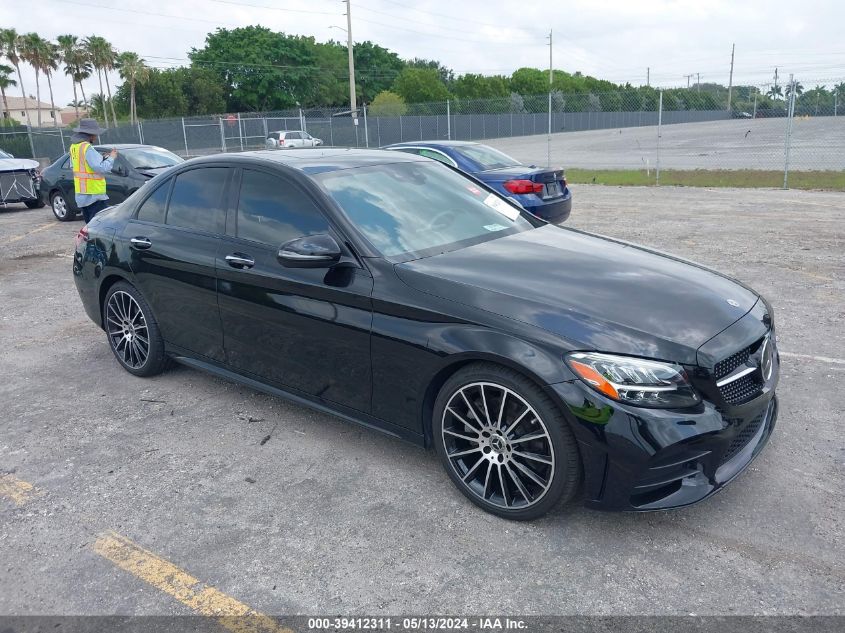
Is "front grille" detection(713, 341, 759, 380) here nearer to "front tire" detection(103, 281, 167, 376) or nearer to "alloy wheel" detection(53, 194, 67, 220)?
"front tire" detection(103, 281, 167, 376)

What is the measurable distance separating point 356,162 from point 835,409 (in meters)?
3.28

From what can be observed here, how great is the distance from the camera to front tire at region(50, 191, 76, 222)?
13906 mm

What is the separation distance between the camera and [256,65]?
74.8 m

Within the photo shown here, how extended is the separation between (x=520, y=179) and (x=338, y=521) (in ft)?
22.0

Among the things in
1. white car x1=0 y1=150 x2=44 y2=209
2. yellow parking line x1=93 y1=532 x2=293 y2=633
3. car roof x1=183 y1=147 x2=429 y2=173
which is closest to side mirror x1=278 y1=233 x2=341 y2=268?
car roof x1=183 y1=147 x2=429 y2=173

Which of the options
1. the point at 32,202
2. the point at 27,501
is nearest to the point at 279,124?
the point at 32,202

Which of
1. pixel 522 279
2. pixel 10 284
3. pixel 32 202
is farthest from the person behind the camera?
pixel 32 202

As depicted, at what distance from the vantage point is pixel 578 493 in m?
3.13

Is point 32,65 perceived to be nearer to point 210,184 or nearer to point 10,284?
point 10,284

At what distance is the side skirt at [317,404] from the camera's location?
11.8 feet

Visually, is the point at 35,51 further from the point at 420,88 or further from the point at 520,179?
the point at 520,179

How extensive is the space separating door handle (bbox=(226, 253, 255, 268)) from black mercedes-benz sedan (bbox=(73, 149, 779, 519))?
0.03 ft

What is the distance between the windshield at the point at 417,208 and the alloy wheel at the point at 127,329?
6.43 feet

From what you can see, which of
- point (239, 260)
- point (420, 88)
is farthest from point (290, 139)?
point (420, 88)
